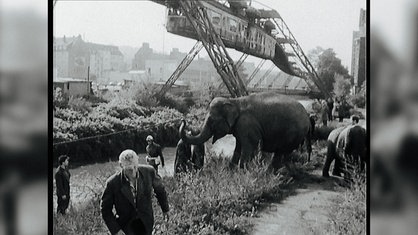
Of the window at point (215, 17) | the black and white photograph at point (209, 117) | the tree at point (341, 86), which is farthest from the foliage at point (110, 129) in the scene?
the tree at point (341, 86)

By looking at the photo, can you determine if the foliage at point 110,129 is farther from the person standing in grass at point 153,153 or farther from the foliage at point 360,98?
the foliage at point 360,98

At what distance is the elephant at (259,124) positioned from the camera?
1.75 m

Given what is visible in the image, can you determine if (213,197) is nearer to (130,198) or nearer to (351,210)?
(130,198)

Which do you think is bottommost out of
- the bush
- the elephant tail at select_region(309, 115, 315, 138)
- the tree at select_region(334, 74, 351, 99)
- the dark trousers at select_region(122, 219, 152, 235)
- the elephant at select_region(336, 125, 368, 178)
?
the dark trousers at select_region(122, 219, 152, 235)

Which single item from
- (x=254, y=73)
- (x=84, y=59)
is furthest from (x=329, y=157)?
(x=84, y=59)

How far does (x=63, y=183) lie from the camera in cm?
165

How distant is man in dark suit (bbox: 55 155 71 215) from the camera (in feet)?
5.42

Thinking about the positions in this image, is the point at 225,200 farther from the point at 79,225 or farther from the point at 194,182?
the point at 79,225

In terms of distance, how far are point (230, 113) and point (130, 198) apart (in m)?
0.50

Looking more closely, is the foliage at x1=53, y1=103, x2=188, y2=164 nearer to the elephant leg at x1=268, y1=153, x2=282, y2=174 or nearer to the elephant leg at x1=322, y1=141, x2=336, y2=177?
the elephant leg at x1=268, y1=153, x2=282, y2=174

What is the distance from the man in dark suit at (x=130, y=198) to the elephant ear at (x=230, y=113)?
36 centimetres

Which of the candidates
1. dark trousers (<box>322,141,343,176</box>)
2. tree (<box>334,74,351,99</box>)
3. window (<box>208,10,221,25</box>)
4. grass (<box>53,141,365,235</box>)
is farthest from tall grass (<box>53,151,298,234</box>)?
window (<box>208,10,221,25</box>)

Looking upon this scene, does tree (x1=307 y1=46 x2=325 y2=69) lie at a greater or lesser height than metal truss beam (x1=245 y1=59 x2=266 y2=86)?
greater

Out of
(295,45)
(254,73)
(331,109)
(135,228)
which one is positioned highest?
(295,45)
